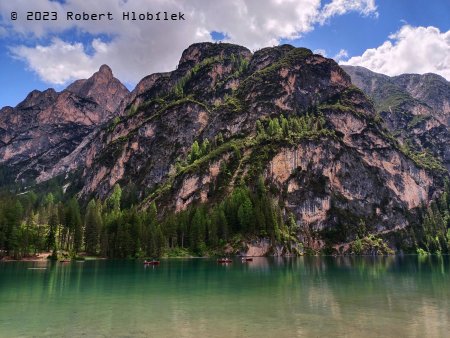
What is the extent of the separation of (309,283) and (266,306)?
2483 centimetres

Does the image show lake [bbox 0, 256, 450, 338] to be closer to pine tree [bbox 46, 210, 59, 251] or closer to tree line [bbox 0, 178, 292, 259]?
tree line [bbox 0, 178, 292, 259]

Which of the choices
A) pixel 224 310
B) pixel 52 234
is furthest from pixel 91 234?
pixel 224 310

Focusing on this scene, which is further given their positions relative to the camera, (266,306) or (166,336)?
(266,306)

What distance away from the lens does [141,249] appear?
148 metres

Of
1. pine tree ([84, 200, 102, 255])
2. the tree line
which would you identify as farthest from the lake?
pine tree ([84, 200, 102, 255])

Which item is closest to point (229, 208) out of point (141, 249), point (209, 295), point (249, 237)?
point (249, 237)

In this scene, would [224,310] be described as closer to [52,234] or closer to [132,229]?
[52,234]

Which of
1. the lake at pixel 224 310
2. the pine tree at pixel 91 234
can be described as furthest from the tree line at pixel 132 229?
the lake at pixel 224 310

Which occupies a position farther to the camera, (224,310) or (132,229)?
(132,229)

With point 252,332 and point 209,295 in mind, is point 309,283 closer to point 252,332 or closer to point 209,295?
point 209,295

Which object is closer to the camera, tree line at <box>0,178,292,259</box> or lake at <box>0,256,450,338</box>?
lake at <box>0,256,450,338</box>

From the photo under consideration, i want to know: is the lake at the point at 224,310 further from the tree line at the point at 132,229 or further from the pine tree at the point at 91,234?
the pine tree at the point at 91,234

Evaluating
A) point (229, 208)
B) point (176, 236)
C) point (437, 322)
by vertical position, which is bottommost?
point (437, 322)

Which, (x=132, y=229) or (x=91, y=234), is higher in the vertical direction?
(x=132, y=229)
